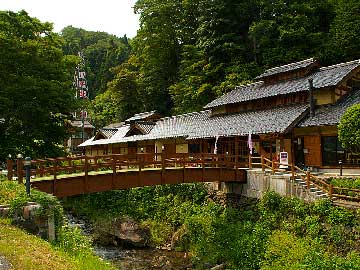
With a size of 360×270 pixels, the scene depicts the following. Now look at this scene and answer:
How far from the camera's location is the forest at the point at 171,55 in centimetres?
2458

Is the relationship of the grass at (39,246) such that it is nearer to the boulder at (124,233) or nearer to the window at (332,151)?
the boulder at (124,233)

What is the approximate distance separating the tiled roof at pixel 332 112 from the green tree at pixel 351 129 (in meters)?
4.32

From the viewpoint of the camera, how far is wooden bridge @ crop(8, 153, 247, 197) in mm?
17844

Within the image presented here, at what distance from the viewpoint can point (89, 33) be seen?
12800 cm

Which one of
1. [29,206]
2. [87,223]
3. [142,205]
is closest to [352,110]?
[29,206]

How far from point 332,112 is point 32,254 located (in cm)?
2084

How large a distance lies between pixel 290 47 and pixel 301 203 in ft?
101

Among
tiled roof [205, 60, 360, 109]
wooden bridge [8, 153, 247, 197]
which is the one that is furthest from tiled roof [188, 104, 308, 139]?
wooden bridge [8, 153, 247, 197]

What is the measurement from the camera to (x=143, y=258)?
77.1ft

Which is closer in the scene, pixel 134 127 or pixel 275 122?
pixel 275 122

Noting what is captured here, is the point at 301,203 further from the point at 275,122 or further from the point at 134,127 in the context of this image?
the point at 134,127

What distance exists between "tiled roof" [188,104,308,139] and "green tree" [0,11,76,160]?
1203 cm

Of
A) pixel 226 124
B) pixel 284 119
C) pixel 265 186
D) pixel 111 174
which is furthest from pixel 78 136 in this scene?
pixel 265 186

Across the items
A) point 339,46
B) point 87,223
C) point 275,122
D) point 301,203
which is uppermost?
point 339,46
